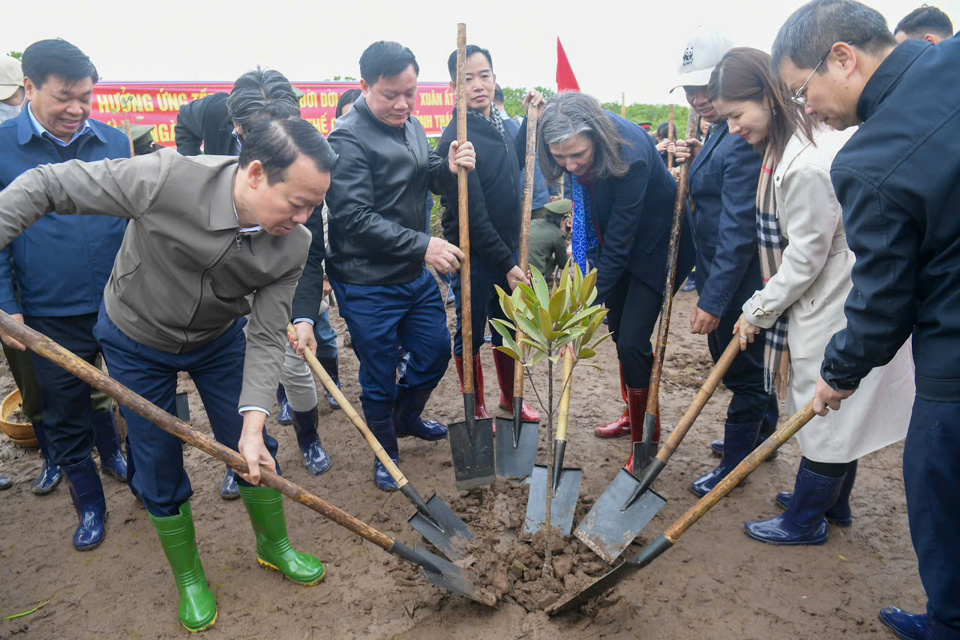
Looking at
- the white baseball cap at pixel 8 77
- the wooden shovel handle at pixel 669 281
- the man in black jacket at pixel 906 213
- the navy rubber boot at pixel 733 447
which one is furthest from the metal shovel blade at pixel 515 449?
the white baseball cap at pixel 8 77

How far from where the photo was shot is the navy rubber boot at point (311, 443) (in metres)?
3.83

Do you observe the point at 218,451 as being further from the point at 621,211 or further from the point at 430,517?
the point at 621,211

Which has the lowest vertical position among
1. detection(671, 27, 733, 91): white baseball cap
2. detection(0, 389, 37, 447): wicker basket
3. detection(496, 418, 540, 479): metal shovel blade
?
detection(0, 389, 37, 447): wicker basket

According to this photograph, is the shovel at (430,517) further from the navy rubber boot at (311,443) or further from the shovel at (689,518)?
the navy rubber boot at (311,443)

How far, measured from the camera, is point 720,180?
9.89 ft

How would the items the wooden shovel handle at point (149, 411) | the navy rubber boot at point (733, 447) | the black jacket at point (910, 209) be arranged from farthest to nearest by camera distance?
the navy rubber boot at point (733, 447)
the wooden shovel handle at point (149, 411)
the black jacket at point (910, 209)

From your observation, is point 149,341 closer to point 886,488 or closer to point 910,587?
point 910,587

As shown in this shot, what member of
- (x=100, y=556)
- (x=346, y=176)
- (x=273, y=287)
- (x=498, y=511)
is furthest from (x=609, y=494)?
(x=100, y=556)

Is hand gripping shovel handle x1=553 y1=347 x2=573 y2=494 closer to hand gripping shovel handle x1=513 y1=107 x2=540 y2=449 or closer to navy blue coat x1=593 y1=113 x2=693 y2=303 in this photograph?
hand gripping shovel handle x1=513 y1=107 x2=540 y2=449

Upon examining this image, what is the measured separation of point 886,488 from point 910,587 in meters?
0.86

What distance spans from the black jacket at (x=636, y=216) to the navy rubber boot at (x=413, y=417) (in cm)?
125

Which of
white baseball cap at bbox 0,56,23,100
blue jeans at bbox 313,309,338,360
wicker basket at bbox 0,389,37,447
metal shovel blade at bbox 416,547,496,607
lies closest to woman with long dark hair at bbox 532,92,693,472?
metal shovel blade at bbox 416,547,496,607

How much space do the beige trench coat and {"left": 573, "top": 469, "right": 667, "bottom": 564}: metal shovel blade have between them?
2.40ft

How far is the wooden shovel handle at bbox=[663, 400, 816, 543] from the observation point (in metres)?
2.27
